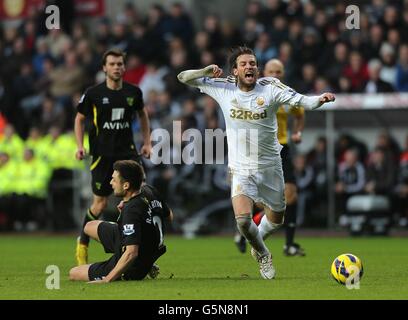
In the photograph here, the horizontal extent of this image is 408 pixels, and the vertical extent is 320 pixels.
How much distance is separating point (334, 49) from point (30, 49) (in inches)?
326

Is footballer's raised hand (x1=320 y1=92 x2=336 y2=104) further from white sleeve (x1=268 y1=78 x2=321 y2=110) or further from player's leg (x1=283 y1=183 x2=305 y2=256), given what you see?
player's leg (x1=283 y1=183 x2=305 y2=256)

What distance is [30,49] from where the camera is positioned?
2670 centimetres

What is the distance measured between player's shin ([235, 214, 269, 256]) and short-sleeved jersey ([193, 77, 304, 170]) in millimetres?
569

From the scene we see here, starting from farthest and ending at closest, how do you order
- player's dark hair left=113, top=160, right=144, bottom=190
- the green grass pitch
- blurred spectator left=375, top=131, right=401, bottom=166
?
1. blurred spectator left=375, top=131, right=401, bottom=166
2. player's dark hair left=113, top=160, right=144, bottom=190
3. the green grass pitch

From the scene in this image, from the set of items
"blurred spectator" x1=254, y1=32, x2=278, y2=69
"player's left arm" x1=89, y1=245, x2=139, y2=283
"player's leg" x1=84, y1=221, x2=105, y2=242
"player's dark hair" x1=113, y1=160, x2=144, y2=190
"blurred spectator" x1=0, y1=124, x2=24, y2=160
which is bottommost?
"player's left arm" x1=89, y1=245, x2=139, y2=283

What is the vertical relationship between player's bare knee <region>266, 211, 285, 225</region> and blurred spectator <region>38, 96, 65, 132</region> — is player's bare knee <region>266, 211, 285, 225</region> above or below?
below

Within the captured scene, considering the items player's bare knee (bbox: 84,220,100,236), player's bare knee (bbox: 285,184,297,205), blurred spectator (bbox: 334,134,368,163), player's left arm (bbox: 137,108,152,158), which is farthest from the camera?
blurred spectator (bbox: 334,134,368,163)

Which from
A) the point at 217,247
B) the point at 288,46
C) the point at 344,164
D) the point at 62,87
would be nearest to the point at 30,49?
the point at 62,87

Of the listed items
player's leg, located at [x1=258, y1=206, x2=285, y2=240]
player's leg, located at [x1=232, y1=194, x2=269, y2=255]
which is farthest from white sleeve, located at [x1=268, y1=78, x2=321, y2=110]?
player's leg, located at [x1=258, y1=206, x2=285, y2=240]

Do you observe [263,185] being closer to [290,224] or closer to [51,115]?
[290,224]

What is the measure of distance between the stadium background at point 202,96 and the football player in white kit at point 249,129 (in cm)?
900

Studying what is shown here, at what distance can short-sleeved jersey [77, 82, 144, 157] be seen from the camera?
41.0ft

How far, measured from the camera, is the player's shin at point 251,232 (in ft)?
34.5

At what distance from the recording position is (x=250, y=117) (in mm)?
10734
